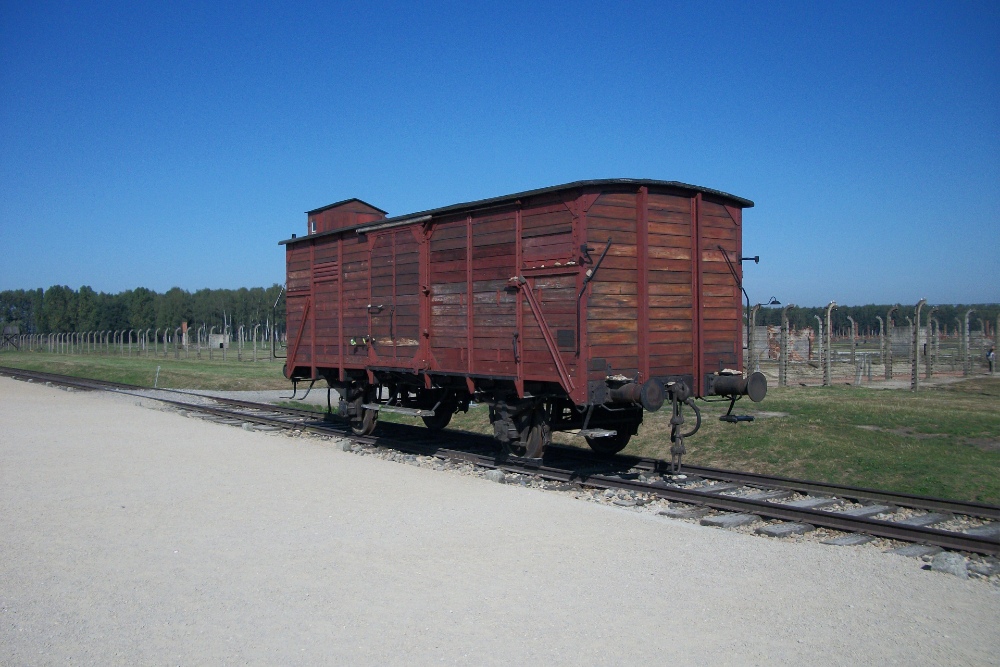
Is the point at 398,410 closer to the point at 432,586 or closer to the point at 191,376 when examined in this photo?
the point at 432,586

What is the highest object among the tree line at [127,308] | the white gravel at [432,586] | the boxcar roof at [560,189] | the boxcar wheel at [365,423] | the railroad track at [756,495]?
the tree line at [127,308]

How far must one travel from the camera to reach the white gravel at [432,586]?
A: 16.4ft

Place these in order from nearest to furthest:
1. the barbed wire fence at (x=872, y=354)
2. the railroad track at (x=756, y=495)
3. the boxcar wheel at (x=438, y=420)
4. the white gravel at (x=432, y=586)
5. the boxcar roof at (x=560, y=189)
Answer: the white gravel at (x=432, y=586) → the railroad track at (x=756, y=495) → the boxcar roof at (x=560, y=189) → the boxcar wheel at (x=438, y=420) → the barbed wire fence at (x=872, y=354)

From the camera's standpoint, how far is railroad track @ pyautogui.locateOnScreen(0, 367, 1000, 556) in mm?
7715

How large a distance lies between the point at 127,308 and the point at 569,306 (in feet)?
463

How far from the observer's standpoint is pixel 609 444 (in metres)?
12.4

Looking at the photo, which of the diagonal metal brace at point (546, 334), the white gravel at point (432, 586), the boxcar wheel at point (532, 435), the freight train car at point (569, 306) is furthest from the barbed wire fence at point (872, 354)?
the white gravel at point (432, 586)

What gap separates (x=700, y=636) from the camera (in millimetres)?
5176

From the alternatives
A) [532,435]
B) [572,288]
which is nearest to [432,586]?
[572,288]

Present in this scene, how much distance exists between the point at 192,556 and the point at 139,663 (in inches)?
94.6

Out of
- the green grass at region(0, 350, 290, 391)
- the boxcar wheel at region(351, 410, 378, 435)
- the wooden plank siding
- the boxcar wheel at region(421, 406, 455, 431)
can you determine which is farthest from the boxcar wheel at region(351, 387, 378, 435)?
the green grass at region(0, 350, 290, 391)

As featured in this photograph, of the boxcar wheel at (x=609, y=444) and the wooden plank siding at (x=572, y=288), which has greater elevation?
the wooden plank siding at (x=572, y=288)

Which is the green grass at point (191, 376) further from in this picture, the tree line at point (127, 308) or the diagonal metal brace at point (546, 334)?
the tree line at point (127, 308)

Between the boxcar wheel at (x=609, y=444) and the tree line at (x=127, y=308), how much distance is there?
107 metres
